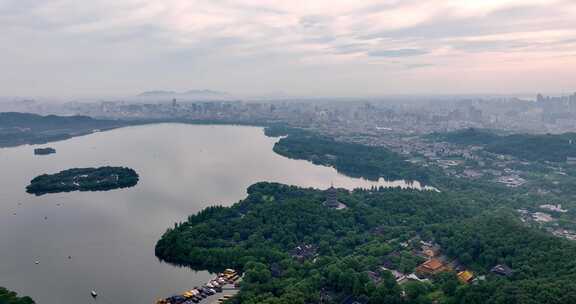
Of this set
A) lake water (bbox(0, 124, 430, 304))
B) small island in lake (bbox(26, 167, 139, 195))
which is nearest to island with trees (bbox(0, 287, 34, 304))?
lake water (bbox(0, 124, 430, 304))

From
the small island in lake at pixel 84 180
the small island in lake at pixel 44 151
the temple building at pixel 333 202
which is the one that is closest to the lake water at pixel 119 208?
the small island in lake at pixel 44 151

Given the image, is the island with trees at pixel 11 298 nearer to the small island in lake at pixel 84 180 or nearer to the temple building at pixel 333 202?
the temple building at pixel 333 202

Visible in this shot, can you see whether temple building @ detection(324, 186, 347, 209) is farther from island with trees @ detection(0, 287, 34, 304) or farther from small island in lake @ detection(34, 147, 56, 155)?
small island in lake @ detection(34, 147, 56, 155)

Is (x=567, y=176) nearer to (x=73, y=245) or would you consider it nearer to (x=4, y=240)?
(x=73, y=245)

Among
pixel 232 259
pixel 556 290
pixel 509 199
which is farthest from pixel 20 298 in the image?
pixel 509 199

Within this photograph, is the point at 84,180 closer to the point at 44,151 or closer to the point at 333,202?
the point at 44,151

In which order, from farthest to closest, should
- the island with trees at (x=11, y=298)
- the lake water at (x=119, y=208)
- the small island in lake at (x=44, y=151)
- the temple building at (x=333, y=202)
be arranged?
1. the small island in lake at (x=44, y=151)
2. the temple building at (x=333, y=202)
3. the lake water at (x=119, y=208)
4. the island with trees at (x=11, y=298)

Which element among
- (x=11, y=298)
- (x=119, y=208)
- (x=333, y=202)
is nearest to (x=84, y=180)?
(x=119, y=208)
